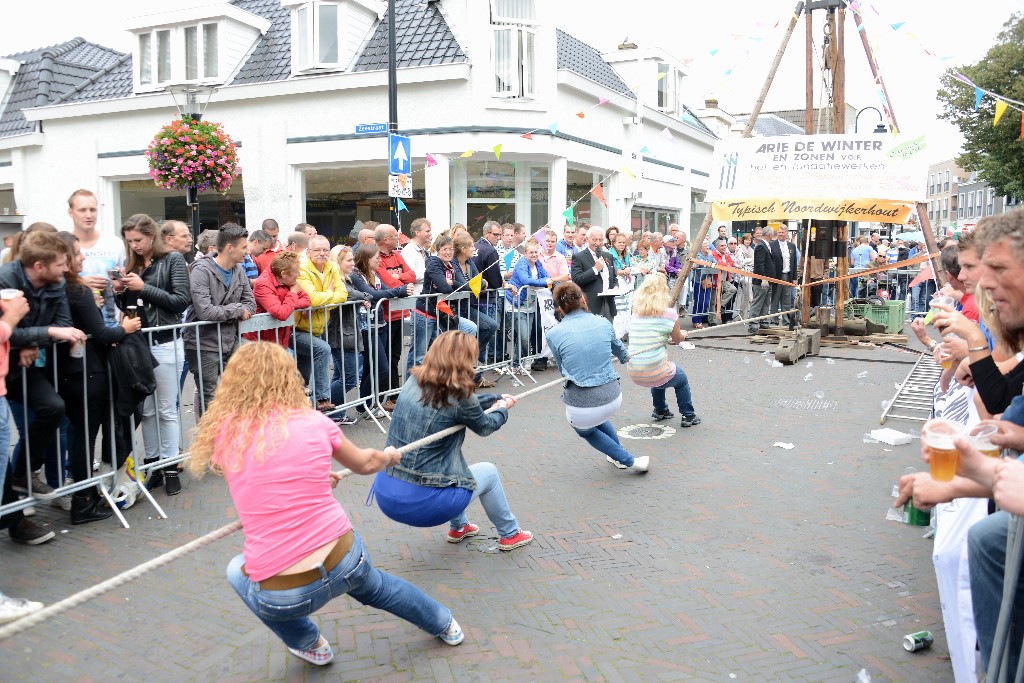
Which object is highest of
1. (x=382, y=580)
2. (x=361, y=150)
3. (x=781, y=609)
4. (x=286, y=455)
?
(x=361, y=150)

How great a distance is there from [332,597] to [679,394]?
5020 millimetres

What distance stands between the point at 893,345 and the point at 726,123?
22268 millimetres

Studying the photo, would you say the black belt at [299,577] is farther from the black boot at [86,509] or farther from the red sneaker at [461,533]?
the black boot at [86,509]

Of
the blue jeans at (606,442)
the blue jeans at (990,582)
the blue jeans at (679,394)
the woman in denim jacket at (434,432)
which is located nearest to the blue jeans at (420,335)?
the blue jeans at (679,394)

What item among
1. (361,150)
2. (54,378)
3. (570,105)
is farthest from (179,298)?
(570,105)

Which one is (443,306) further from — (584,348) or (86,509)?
(86,509)

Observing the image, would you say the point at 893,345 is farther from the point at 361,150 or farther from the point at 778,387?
the point at 361,150

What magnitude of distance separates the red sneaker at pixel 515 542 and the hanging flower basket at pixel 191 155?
11.1 metres

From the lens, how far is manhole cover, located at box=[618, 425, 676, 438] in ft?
24.5

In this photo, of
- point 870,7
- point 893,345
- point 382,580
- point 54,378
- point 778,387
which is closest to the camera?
point 382,580

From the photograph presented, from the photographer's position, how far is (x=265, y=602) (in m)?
3.11

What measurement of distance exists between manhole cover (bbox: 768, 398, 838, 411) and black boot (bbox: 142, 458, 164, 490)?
6.10 meters

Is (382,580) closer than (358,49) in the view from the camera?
Yes

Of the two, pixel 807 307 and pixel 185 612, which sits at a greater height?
pixel 807 307
